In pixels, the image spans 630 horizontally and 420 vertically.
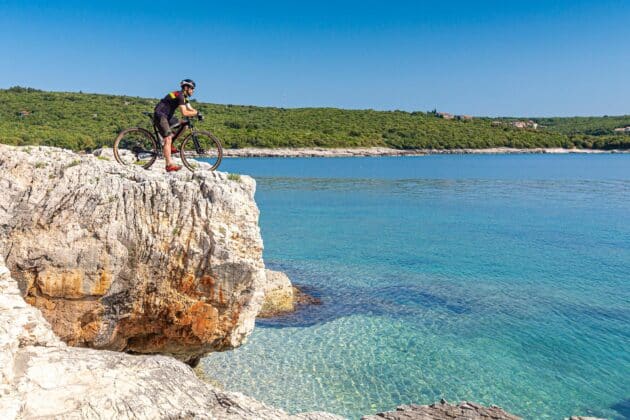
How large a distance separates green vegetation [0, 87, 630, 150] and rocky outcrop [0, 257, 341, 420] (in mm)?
73569

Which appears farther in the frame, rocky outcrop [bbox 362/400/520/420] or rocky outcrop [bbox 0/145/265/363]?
rocky outcrop [bbox 362/400/520/420]

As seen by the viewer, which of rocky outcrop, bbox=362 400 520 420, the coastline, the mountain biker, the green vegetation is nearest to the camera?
rocky outcrop, bbox=362 400 520 420

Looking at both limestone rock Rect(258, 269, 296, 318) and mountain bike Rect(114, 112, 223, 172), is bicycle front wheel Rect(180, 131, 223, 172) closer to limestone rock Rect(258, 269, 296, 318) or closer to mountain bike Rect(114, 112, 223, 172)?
mountain bike Rect(114, 112, 223, 172)

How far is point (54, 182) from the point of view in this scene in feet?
29.5

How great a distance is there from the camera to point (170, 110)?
11305 millimetres

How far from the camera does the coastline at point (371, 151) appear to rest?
4447 inches

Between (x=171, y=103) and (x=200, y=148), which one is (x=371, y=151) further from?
(x=171, y=103)

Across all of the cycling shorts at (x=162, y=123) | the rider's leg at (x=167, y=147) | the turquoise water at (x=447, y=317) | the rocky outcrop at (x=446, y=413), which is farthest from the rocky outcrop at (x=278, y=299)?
the rocky outcrop at (x=446, y=413)

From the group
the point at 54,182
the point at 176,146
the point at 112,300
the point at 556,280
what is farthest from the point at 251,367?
the point at 556,280

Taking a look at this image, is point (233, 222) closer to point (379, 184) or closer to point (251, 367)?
point (251, 367)

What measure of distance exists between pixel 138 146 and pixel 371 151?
117m

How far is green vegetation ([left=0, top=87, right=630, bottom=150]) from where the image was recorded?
95.2 m

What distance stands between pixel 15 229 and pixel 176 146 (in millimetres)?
4365

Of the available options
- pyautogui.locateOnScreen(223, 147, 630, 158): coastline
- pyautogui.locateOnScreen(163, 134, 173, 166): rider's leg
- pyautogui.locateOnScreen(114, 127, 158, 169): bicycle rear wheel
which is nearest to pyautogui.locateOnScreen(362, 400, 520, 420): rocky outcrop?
pyautogui.locateOnScreen(163, 134, 173, 166): rider's leg
